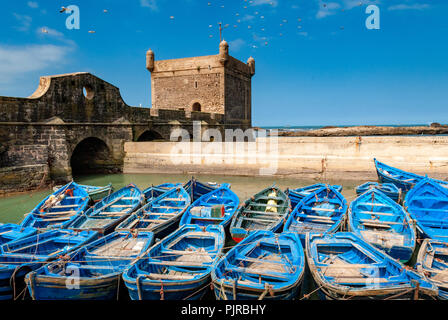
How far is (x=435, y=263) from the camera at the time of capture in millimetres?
5000

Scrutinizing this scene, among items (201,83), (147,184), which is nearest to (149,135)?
(147,184)

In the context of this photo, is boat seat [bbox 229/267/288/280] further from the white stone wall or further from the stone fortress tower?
the stone fortress tower

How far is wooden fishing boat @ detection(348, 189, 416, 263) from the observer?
5512 mm

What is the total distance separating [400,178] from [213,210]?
319 inches

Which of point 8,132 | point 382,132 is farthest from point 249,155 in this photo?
point 382,132

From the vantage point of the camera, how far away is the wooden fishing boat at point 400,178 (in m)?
10.6

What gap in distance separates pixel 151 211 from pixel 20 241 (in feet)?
10.5

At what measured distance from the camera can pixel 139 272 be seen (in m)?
4.53

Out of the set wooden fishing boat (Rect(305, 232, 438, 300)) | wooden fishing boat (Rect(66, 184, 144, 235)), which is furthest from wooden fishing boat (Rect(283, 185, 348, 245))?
wooden fishing boat (Rect(66, 184, 144, 235))

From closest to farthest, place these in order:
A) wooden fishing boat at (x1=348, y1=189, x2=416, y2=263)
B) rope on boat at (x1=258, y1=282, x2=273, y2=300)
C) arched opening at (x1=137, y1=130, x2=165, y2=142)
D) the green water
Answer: rope on boat at (x1=258, y1=282, x2=273, y2=300) < wooden fishing boat at (x1=348, y1=189, x2=416, y2=263) < the green water < arched opening at (x1=137, y1=130, x2=165, y2=142)

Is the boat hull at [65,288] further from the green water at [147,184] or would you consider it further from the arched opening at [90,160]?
the arched opening at [90,160]

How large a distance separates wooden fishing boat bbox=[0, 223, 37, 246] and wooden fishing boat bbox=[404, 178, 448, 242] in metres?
8.71

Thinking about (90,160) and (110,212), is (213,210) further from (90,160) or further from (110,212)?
(90,160)
